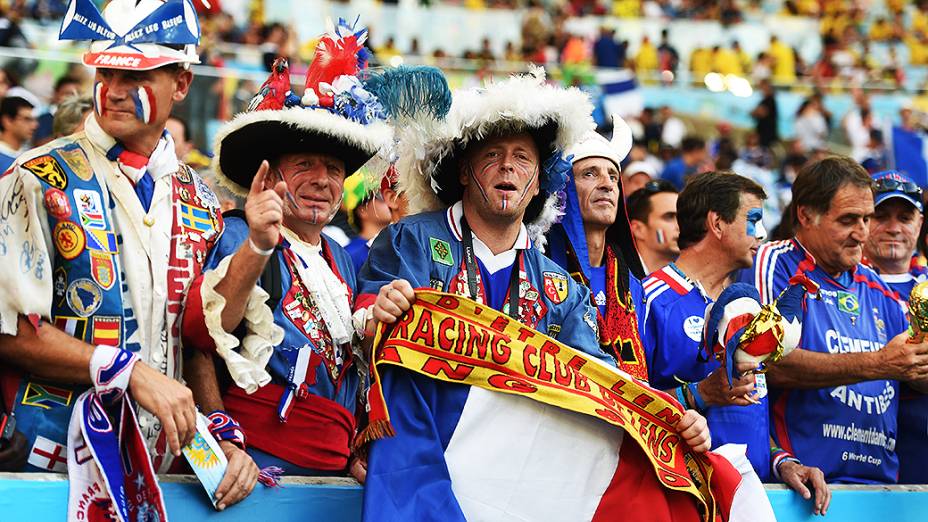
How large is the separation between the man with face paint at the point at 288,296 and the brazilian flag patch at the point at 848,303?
7.64 ft

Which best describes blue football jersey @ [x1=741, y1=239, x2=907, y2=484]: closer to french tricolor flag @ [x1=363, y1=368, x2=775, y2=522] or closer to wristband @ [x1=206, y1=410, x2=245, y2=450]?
french tricolor flag @ [x1=363, y1=368, x2=775, y2=522]

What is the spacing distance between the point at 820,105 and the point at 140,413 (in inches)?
617

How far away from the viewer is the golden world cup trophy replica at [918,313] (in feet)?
16.2

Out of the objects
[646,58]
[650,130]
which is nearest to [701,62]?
[646,58]

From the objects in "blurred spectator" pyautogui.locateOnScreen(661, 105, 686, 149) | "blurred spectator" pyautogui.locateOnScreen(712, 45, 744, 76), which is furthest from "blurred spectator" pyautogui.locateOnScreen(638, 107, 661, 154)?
"blurred spectator" pyautogui.locateOnScreen(712, 45, 744, 76)

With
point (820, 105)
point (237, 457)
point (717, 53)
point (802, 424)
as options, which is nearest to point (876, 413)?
point (802, 424)

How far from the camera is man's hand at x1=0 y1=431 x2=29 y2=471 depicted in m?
3.63

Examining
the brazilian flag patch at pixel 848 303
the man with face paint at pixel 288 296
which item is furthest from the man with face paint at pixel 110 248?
the brazilian flag patch at pixel 848 303

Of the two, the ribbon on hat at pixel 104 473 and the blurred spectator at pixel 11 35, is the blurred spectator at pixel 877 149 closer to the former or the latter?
the blurred spectator at pixel 11 35

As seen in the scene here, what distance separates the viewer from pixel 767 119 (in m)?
17.5

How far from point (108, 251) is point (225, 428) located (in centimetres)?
65

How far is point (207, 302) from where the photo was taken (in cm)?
372

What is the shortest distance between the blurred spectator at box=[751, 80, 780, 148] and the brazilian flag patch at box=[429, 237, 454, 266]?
1328 cm

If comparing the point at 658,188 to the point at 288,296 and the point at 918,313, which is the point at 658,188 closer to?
the point at 918,313
